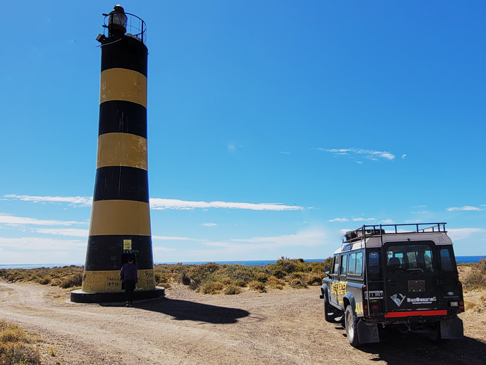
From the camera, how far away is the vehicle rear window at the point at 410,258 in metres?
7.72

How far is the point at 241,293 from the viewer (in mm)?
20359

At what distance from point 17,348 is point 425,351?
27.1 feet

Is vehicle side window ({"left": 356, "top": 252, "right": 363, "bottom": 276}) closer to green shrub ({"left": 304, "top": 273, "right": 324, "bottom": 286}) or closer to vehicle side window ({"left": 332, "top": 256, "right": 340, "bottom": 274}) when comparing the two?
vehicle side window ({"left": 332, "top": 256, "right": 340, "bottom": 274})

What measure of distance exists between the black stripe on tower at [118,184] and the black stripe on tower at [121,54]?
5.34m

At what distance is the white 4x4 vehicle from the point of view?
7.48 metres

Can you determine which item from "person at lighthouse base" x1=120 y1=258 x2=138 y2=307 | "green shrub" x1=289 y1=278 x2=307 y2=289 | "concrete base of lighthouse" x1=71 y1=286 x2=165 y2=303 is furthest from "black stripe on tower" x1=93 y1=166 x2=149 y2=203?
"green shrub" x1=289 y1=278 x2=307 y2=289

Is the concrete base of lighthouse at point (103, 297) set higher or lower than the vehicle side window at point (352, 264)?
lower

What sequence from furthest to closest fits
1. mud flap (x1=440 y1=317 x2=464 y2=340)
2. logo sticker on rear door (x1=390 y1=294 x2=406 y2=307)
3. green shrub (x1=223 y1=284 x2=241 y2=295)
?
green shrub (x1=223 y1=284 x2=241 y2=295) < mud flap (x1=440 y1=317 x2=464 y2=340) < logo sticker on rear door (x1=390 y1=294 x2=406 y2=307)

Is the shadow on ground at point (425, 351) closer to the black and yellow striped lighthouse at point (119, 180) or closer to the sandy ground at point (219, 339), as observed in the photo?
the sandy ground at point (219, 339)

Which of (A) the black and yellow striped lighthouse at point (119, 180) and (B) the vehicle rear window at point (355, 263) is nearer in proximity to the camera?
(B) the vehicle rear window at point (355, 263)

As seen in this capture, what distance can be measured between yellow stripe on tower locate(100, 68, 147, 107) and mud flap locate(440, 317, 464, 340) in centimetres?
1611

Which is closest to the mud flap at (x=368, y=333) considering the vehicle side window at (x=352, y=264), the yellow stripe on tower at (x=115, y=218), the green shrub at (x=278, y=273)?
the vehicle side window at (x=352, y=264)

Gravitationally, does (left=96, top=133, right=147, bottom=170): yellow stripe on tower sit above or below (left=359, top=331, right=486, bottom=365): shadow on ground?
above

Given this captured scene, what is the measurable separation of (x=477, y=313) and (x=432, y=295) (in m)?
5.69
